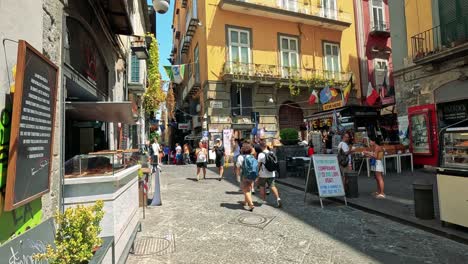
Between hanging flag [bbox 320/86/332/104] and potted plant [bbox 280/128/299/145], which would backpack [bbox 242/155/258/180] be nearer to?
potted plant [bbox 280/128/299/145]

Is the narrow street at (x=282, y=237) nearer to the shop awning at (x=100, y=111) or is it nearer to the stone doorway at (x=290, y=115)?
the shop awning at (x=100, y=111)

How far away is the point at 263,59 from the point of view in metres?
24.0

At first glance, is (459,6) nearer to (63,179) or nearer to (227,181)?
(227,181)

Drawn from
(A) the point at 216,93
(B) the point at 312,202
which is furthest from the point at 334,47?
(B) the point at 312,202

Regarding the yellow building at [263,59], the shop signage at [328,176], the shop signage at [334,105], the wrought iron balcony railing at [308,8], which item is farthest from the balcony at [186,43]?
the shop signage at [328,176]

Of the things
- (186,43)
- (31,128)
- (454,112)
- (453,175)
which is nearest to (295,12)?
(186,43)

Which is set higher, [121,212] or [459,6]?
[459,6]

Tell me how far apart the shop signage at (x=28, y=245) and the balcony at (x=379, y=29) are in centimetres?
2926

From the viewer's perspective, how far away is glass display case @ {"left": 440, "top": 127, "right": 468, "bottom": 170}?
209 inches

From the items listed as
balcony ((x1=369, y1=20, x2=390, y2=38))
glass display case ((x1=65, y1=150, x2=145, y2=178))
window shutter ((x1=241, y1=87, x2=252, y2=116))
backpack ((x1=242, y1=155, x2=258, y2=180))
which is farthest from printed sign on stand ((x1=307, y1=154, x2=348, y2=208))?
balcony ((x1=369, y1=20, x2=390, y2=38))

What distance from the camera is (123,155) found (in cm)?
443

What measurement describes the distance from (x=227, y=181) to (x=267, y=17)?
16324mm

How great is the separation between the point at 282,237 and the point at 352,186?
383 cm

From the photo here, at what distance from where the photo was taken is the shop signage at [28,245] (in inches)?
86.8
